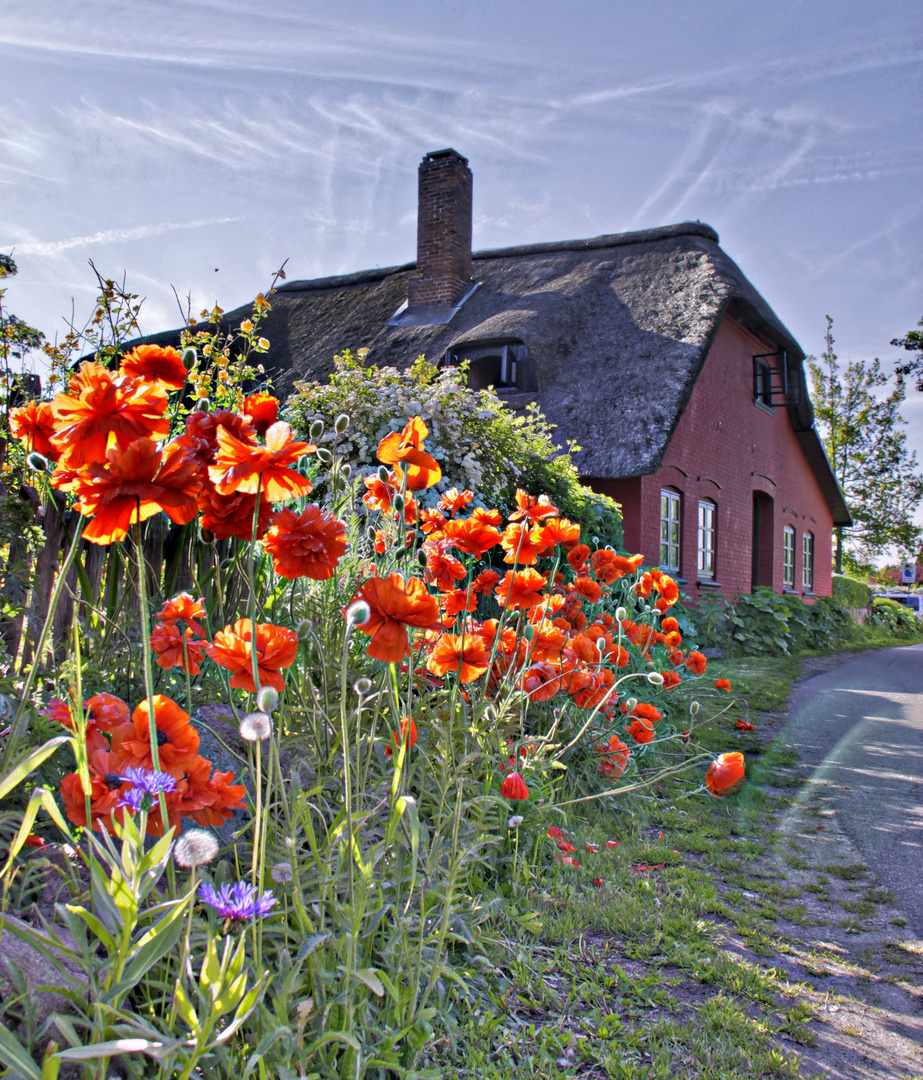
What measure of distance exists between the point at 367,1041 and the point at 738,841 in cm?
207

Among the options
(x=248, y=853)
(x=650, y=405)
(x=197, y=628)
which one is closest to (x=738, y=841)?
(x=248, y=853)

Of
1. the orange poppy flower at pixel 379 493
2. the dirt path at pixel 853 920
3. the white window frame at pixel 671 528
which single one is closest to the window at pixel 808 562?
the white window frame at pixel 671 528

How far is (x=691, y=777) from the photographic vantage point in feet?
12.5

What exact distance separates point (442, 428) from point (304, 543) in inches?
180

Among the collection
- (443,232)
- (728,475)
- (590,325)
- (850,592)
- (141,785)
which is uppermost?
(443,232)

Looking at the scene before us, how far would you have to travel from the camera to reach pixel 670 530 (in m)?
11.3

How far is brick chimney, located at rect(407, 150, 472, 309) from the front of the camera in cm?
1215

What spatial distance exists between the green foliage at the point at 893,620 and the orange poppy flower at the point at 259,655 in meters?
22.6

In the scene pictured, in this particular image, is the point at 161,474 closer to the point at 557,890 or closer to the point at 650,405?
the point at 557,890

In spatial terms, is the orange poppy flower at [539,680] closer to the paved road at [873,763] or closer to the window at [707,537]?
the paved road at [873,763]

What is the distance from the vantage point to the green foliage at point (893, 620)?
70.6ft

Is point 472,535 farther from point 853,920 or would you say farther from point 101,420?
point 853,920

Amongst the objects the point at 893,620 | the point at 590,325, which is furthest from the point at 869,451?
the point at 590,325

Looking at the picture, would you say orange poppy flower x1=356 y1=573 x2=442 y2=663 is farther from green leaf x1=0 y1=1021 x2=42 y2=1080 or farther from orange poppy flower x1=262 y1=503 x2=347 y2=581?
green leaf x1=0 y1=1021 x2=42 y2=1080
